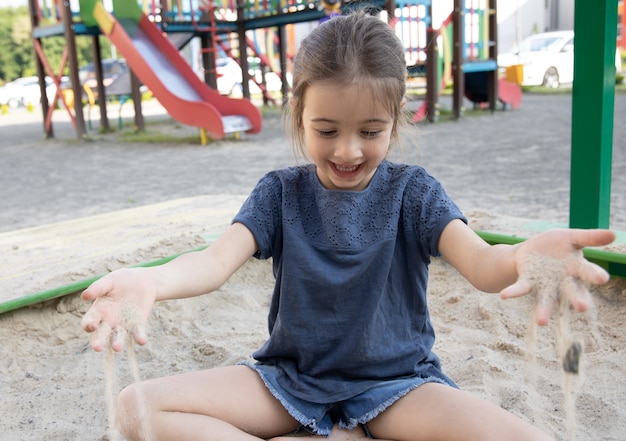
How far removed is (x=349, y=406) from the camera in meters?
1.32

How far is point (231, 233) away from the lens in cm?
139

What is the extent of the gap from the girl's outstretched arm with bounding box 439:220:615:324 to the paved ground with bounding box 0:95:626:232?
198 centimetres

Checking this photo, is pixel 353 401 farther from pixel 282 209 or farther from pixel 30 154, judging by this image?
pixel 30 154

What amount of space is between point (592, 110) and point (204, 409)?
1.58 meters

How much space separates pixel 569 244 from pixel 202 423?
0.71 meters

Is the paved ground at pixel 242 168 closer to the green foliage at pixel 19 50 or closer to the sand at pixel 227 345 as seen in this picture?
the sand at pixel 227 345

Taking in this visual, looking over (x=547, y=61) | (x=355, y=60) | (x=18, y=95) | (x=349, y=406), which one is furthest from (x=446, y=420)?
(x=18, y=95)

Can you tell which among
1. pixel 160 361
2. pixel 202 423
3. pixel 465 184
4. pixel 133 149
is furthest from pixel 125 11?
pixel 202 423

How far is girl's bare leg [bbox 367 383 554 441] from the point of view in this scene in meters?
1.14

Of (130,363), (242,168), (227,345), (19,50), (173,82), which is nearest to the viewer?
(130,363)

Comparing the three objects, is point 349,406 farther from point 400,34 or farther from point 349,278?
point 400,34

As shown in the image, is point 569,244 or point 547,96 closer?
point 569,244

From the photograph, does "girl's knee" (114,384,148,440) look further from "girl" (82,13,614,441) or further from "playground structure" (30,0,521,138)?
"playground structure" (30,0,521,138)

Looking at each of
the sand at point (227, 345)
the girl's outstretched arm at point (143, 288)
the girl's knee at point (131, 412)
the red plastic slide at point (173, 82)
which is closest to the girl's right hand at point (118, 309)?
the girl's outstretched arm at point (143, 288)
